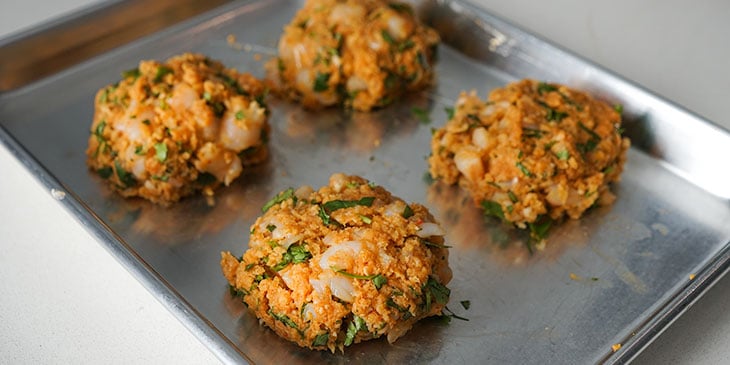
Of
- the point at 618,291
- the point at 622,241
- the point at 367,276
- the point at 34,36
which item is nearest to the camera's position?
the point at 367,276

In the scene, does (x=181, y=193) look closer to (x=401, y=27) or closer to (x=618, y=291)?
(x=401, y=27)

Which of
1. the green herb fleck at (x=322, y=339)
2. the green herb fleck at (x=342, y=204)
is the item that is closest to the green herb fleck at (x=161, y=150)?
the green herb fleck at (x=342, y=204)

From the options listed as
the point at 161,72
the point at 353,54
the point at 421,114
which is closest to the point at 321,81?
the point at 353,54

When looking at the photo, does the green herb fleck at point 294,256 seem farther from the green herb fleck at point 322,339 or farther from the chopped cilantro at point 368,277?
the green herb fleck at point 322,339

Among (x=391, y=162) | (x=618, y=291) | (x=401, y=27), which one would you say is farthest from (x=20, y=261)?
(x=618, y=291)

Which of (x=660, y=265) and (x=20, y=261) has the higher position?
(x=660, y=265)

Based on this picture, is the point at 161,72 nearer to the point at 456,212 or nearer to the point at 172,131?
the point at 172,131
